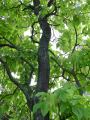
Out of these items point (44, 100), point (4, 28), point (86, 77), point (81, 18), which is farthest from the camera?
point (4, 28)

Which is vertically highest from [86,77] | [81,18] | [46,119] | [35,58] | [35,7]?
[35,7]

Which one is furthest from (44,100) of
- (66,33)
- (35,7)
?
(66,33)

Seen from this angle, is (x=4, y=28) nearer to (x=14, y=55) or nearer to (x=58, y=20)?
(x=14, y=55)

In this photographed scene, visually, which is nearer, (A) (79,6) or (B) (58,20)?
(A) (79,6)

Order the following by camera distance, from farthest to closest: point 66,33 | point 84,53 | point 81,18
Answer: point 66,33 → point 81,18 → point 84,53

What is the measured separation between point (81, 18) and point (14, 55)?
8.67 ft

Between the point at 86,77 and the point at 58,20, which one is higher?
the point at 58,20

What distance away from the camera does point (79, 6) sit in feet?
31.2

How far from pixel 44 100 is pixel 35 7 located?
6.52 meters

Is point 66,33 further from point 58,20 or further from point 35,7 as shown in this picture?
point 35,7

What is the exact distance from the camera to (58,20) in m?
11.3

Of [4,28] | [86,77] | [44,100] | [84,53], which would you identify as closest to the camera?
[44,100]

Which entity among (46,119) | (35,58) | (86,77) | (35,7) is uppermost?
(35,7)

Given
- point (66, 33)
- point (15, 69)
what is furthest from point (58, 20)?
point (15, 69)
